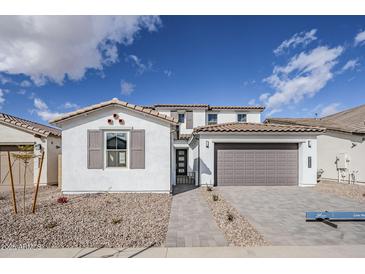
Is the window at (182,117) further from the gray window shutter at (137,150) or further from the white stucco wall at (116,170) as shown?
the gray window shutter at (137,150)

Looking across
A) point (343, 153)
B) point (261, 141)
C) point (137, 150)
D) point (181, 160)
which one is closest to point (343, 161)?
point (343, 153)

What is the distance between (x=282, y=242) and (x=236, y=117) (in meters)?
18.0

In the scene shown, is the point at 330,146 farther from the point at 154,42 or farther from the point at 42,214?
the point at 42,214

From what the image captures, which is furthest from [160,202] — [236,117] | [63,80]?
[236,117]

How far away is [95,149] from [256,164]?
350 inches

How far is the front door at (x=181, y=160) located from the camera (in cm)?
1742

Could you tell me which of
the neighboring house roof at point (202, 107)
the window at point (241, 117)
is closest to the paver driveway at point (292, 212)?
the neighboring house roof at point (202, 107)

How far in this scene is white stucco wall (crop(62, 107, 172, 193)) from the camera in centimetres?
855

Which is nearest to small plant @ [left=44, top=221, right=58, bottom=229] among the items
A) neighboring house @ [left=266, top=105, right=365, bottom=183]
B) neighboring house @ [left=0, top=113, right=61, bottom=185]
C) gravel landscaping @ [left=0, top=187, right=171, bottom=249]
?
gravel landscaping @ [left=0, top=187, right=171, bottom=249]

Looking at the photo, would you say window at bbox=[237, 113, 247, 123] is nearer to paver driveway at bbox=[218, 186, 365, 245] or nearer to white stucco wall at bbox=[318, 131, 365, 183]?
white stucco wall at bbox=[318, 131, 365, 183]

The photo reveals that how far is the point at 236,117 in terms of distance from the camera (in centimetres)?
2098

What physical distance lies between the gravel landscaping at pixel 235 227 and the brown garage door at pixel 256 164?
3976mm

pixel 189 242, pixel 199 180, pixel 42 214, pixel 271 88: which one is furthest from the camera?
pixel 271 88

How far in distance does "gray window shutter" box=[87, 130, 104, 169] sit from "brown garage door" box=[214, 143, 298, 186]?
634cm
